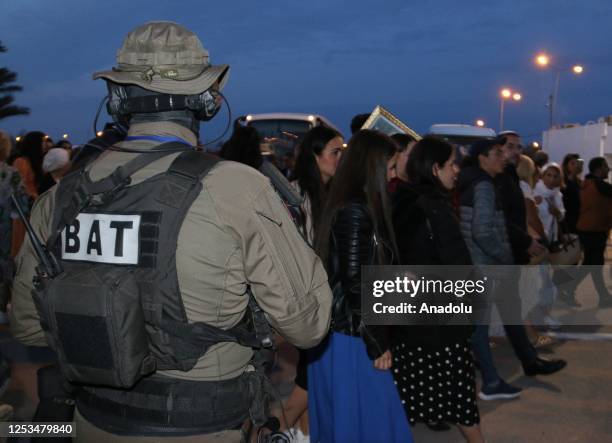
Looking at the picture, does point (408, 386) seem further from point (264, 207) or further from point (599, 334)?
point (599, 334)

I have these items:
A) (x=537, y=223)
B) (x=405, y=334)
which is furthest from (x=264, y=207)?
(x=537, y=223)

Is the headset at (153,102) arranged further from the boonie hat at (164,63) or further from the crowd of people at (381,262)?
the crowd of people at (381,262)

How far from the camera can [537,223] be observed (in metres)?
7.52

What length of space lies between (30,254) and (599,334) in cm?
662

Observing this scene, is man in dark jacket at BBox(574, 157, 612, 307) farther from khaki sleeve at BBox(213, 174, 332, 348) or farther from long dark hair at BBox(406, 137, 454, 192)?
khaki sleeve at BBox(213, 174, 332, 348)

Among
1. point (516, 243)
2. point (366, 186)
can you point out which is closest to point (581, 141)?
point (516, 243)

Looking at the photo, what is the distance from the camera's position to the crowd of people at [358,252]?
214 cm

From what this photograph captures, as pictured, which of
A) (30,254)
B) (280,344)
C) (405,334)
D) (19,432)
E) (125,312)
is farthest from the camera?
(280,344)

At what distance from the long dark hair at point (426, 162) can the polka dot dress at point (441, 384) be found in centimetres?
93

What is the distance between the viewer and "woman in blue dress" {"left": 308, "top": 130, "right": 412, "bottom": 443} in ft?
11.3

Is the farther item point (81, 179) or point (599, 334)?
point (599, 334)

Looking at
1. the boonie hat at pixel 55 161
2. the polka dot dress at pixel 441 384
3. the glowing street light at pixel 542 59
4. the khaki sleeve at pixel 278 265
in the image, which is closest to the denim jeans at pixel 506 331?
the polka dot dress at pixel 441 384

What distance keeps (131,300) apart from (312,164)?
2.66m

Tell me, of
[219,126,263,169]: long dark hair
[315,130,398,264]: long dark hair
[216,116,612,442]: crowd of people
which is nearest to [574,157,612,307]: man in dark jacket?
[216,116,612,442]: crowd of people
